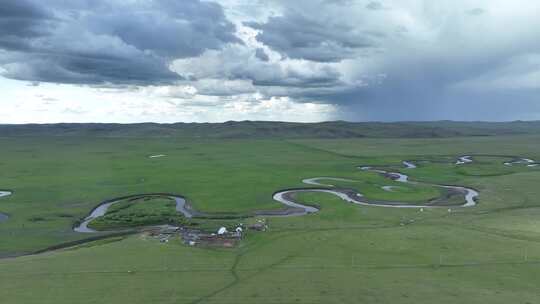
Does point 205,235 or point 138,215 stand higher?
point 205,235

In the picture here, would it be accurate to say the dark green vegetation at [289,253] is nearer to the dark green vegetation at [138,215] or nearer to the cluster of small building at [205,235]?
the dark green vegetation at [138,215]

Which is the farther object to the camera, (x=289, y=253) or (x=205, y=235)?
(x=205, y=235)

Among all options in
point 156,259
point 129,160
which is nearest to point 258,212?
point 156,259

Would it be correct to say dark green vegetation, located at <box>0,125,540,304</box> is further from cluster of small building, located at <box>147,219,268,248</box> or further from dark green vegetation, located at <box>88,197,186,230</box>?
cluster of small building, located at <box>147,219,268,248</box>

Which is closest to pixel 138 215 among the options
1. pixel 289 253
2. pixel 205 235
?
pixel 205 235

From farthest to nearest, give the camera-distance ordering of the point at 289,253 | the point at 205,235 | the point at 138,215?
the point at 138,215, the point at 205,235, the point at 289,253

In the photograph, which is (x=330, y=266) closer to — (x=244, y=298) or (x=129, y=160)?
(x=244, y=298)

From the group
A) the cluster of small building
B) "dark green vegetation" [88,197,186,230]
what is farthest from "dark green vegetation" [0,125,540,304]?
the cluster of small building

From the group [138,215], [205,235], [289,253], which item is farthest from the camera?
[138,215]

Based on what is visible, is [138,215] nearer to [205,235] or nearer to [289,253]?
[205,235]

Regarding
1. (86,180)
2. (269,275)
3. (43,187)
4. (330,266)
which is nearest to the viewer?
(269,275)
